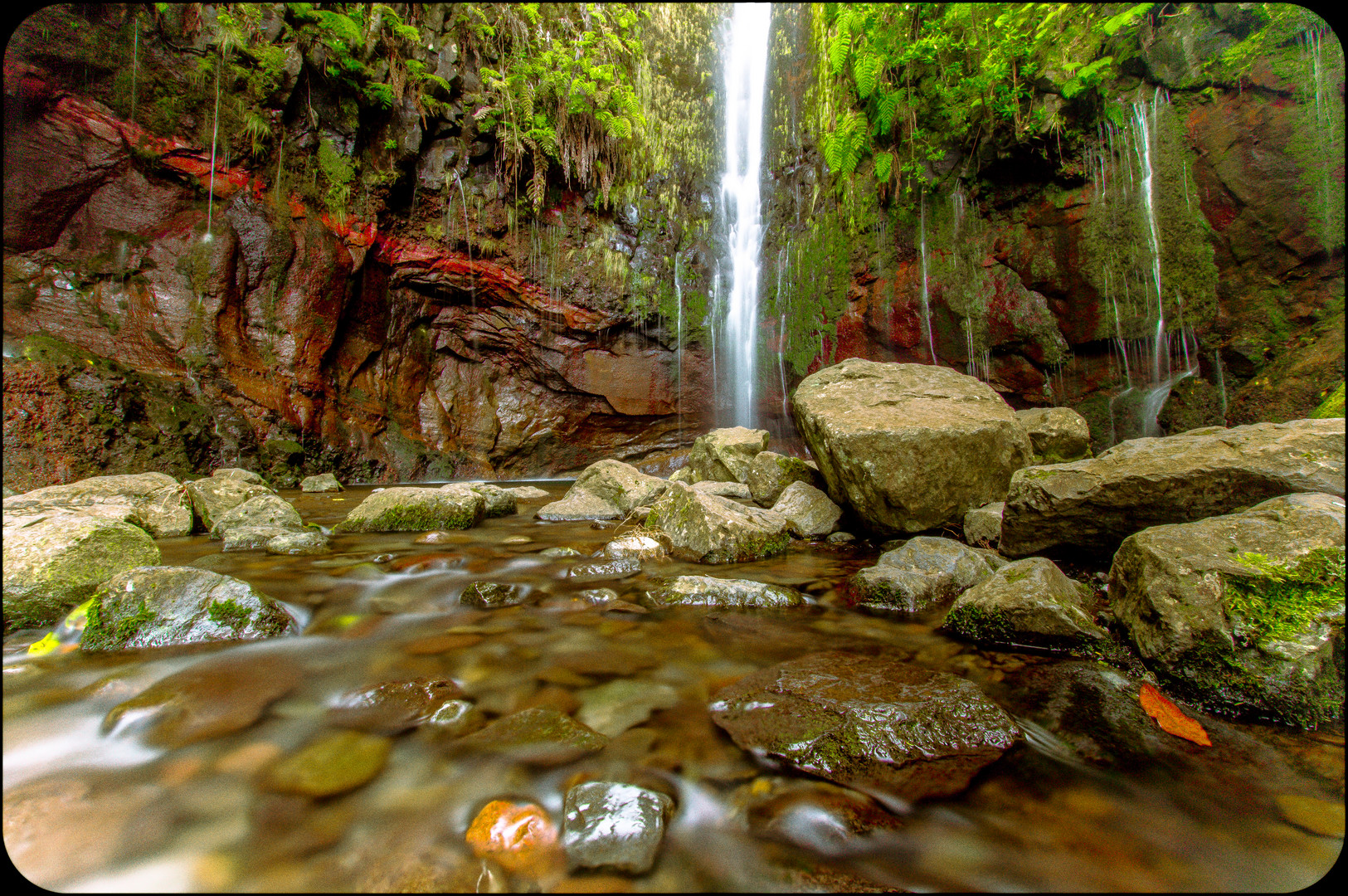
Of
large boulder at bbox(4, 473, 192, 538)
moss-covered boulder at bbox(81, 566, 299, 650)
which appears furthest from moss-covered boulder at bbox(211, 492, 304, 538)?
moss-covered boulder at bbox(81, 566, 299, 650)

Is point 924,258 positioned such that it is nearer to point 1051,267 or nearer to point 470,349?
point 1051,267

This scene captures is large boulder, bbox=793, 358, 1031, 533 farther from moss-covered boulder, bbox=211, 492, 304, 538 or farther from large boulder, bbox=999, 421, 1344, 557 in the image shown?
moss-covered boulder, bbox=211, 492, 304, 538

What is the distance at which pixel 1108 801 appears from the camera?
137 cm

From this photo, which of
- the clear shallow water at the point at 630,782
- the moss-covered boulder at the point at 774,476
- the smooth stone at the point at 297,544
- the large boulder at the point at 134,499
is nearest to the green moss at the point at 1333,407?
the clear shallow water at the point at 630,782

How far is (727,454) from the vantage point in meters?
6.37

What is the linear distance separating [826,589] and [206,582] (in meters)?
3.34

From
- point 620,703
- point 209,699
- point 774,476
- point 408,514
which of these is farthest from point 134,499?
point 774,476

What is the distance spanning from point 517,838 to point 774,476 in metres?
4.75

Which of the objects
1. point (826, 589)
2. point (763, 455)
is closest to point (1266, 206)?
point (763, 455)

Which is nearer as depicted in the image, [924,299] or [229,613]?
[229,613]

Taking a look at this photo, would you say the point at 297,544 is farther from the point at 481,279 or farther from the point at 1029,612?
the point at 481,279

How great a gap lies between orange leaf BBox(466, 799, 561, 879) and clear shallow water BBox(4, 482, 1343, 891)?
0.13ft

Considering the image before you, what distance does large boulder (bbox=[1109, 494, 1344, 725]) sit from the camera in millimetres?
1639

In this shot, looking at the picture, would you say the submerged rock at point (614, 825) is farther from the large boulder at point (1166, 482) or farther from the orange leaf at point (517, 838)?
the large boulder at point (1166, 482)
